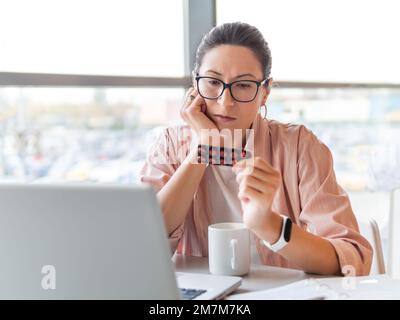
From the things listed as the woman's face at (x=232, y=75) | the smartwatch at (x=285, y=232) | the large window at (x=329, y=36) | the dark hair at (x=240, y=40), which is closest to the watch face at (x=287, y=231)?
the smartwatch at (x=285, y=232)

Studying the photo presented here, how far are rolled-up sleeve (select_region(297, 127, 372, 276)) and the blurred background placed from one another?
1.56 feet

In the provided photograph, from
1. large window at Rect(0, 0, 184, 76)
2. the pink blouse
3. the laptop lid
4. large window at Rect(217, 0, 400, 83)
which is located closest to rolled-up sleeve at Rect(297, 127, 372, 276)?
the pink blouse

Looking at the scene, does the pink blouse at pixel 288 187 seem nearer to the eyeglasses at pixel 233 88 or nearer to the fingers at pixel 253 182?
the eyeglasses at pixel 233 88

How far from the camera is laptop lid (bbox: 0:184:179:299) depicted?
79 cm

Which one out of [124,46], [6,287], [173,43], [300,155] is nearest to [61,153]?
[124,46]

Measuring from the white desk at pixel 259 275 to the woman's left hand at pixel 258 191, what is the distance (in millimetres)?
87

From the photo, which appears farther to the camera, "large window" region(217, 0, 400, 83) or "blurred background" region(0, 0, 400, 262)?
"large window" region(217, 0, 400, 83)

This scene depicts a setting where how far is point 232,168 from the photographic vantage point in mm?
1585

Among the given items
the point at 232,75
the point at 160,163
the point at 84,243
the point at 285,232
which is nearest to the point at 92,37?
the point at 160,163

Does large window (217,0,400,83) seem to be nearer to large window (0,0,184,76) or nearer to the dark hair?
large window (0,0,184,76)

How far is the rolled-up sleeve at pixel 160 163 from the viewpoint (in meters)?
1.73

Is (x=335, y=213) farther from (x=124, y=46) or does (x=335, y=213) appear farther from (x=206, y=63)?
(x=124, y=46)

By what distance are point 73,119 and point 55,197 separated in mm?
1892

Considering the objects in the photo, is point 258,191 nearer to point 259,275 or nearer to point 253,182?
point 253,182
